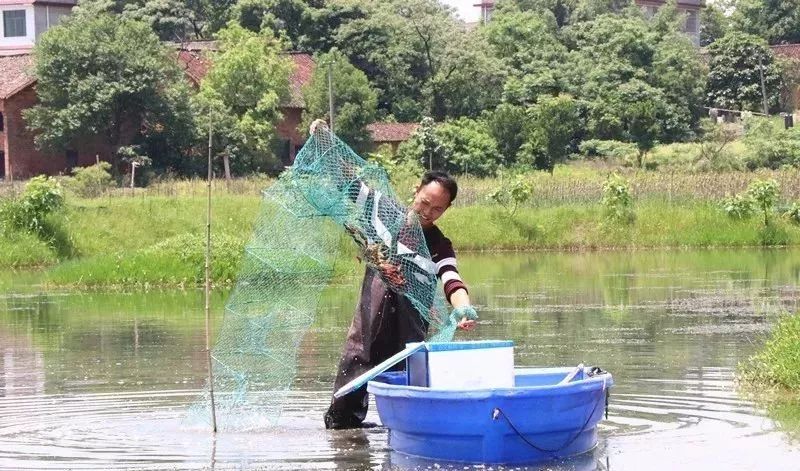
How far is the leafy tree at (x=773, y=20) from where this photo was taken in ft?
205

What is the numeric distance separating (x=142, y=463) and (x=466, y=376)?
2.02m

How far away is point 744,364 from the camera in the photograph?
12.4m

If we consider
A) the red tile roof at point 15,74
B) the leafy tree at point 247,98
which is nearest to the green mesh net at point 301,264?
the leafy tree at point 247,98

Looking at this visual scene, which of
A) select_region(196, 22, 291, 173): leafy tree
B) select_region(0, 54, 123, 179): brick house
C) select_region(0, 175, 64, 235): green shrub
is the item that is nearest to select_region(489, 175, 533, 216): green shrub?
select_region(196, 22, 291, 173): leafy tree

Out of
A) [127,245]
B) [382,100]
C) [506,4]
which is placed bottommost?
[127,245]

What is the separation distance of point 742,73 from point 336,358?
41.9m

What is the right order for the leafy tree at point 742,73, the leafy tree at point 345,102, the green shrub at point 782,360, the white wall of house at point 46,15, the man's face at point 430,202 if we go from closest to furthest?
the man's face at point 430,202, the green shrub at point 782,360, the leafy tree at point 345,102, the leafy tree at point 742,73, the white wall of house at point 46,15

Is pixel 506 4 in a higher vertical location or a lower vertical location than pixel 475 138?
higher

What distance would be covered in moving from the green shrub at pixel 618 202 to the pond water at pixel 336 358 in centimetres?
813

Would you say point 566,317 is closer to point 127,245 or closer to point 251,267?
point 251,267

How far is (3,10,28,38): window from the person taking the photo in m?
59.3

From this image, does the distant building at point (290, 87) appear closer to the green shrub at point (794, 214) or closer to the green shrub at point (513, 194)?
the green shrub at point (513, 194)

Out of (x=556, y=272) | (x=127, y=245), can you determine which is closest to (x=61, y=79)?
(x=127, y=245)

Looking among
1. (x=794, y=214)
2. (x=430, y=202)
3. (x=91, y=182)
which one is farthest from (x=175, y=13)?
(x=430, y=202)
